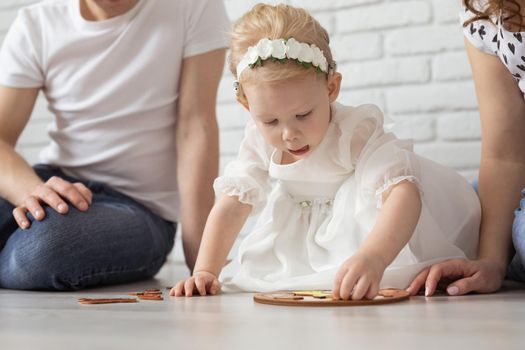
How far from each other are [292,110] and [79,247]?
2.05 feet

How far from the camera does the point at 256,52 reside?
5.13ft

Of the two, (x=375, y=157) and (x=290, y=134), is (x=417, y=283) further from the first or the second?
(x=290, y=134)

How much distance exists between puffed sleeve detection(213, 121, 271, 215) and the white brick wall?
0.85 metres

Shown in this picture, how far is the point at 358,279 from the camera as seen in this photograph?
4.56 ft

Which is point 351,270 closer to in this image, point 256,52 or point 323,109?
point 323,109

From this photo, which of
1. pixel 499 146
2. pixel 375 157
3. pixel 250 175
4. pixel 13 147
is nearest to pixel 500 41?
pixel 499 146

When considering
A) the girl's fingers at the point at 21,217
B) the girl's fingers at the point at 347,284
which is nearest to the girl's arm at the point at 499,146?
the girl's fingers at the point at 347,284

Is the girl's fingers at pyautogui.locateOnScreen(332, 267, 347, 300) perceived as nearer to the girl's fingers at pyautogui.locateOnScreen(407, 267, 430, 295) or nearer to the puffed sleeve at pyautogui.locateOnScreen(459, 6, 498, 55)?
the girl's fingers at pyautogui.locateOnScreen(407, 267, 430, 295)

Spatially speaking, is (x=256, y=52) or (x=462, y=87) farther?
(x=462, y=87)

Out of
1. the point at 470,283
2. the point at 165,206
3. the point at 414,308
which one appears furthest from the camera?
the point at 165,206

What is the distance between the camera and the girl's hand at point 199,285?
1613 millimetres

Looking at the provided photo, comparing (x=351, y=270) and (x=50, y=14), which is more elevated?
(x=50, y=14)

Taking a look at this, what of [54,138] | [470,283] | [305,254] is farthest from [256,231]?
[54,138]

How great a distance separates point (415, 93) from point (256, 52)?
3.42 feet
